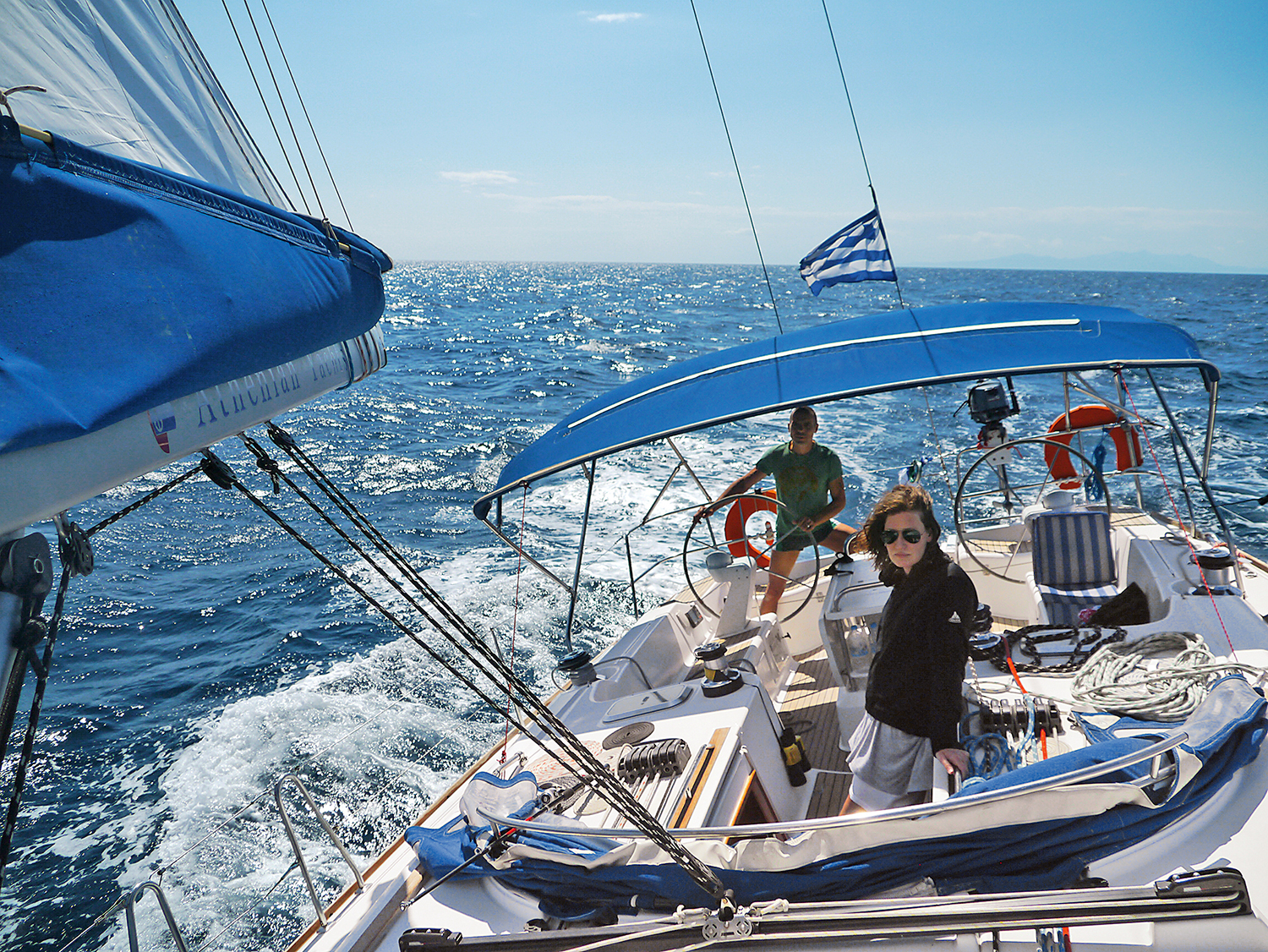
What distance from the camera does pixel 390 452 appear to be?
13.3 meters

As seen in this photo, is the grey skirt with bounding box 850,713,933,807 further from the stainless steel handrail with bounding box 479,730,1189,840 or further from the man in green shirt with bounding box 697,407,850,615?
the man in green shirt with bounding box 697,407,850,615

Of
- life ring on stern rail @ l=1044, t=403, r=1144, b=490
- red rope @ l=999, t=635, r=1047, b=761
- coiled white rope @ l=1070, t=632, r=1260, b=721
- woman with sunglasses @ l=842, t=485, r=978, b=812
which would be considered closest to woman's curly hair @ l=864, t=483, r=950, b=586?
woman with sunglasses @ l=842, t=485, r=978, b=812

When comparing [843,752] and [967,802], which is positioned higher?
[967,802]

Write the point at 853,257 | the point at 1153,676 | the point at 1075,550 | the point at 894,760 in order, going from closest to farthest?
the point at 894,760 < the point at 1153,676 < the point at 1075,550 < the point at 853,257

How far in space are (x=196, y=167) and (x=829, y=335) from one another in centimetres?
313

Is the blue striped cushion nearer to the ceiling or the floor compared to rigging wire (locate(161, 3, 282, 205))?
nearer to the floor

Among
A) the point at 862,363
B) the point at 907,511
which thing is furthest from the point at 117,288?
the point at 862,363

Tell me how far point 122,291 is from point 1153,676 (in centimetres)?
297

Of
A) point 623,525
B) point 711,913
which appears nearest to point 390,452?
point 623,525

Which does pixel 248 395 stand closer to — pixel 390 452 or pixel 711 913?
pixel 711 913

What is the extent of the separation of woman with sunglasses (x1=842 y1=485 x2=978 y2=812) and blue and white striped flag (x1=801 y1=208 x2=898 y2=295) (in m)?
3.93

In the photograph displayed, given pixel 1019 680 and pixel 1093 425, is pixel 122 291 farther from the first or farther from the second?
pixel 1093 425

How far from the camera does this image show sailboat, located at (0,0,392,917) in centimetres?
114

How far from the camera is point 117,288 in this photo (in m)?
1.31
